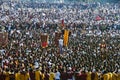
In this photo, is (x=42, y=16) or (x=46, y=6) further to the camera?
(x=46, y=6)

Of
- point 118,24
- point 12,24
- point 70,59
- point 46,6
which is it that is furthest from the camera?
point 46,6

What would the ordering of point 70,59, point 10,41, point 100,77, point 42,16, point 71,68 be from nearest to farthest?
point 100,77 → point 71,68 → point 70,59 → point 10,41 → point 42,16

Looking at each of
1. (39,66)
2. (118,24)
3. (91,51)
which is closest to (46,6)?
(118,24)

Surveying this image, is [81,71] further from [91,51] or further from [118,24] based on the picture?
[118,24]

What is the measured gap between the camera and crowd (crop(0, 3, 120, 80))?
2314cm

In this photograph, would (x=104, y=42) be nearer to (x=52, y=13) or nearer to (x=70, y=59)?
(x=70, y=59)

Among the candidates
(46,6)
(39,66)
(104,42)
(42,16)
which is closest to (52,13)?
(42,16)

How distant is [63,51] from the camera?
3033 cm

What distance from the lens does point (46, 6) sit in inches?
2648

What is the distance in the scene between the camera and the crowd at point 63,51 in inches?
911

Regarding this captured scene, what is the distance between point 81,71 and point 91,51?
25.1ft

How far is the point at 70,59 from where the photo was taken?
92.9ft

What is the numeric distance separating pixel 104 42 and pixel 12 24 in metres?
11.8

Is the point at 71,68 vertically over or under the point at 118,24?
over
